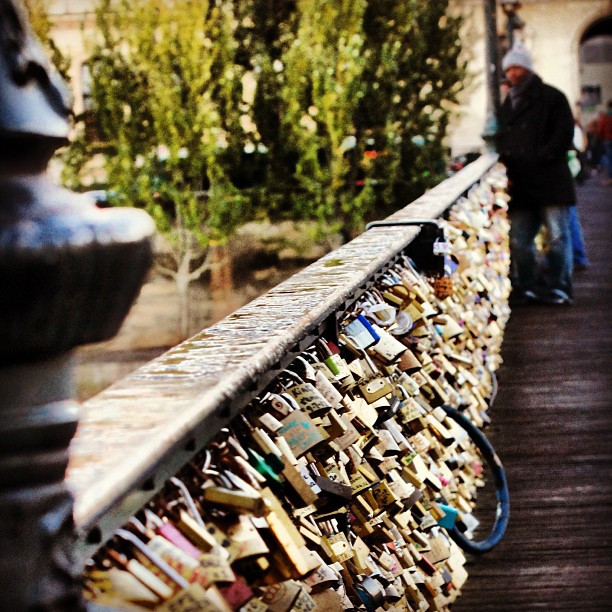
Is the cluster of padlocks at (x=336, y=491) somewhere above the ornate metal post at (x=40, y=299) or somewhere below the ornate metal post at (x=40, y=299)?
below

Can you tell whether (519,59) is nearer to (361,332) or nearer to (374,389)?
(361,332)

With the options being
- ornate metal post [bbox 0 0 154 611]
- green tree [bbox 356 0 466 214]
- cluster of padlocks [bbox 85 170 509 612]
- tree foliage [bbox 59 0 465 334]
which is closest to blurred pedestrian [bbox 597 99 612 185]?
green tree [bbox 356 0 466 214]

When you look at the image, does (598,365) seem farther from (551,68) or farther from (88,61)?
(551,68)

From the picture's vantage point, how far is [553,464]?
5805 millimetres

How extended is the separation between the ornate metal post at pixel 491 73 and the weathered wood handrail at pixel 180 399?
9734 mm

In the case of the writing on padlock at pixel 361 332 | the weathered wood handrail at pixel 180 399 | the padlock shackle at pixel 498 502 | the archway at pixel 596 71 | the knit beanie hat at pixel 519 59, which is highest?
the weathered wood handrail at pixel 180 399

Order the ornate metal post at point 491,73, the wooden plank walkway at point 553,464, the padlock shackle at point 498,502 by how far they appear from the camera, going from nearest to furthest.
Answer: the wooden plank walkway at point 553,464
the padlock shackle at point 498,502
the ornate metal post at point 491,73

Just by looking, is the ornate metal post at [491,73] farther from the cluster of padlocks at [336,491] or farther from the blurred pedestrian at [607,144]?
the blurred pedestrian at [607,144]

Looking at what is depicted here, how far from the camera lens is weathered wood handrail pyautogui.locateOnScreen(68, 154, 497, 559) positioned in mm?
1417

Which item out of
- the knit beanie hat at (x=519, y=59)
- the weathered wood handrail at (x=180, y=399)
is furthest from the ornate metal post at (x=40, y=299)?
→ the knit beanie hat at (x=519, y=59)

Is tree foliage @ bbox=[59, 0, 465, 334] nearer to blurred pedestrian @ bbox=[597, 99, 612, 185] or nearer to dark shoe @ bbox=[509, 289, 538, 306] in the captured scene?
blurred pedestrian @ bbox=[597, 99, 612, 185]

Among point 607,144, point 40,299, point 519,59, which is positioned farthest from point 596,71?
point 40,299

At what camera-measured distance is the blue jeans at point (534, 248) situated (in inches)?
398

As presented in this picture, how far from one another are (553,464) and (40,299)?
16.8 ft
